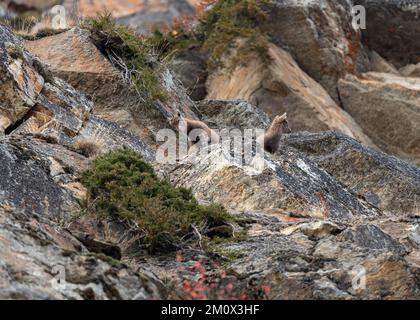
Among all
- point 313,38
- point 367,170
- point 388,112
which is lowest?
point 388,112

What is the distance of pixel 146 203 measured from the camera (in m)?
13.0

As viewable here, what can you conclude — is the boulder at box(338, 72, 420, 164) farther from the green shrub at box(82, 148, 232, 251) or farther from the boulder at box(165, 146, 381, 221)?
the green shrub at box(82, 148, 232, 251)

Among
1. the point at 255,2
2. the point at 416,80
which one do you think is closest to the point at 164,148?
the point at 255,2

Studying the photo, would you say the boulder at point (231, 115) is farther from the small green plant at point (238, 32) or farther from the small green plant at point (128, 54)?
the small green plant at point (238, 32)

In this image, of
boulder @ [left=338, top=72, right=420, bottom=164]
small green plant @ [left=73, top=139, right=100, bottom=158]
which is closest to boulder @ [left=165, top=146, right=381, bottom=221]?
small green plant @ [left=73, top=139, right=100, bottom=158]

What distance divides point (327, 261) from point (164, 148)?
7.51 metres

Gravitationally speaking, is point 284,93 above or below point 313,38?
below

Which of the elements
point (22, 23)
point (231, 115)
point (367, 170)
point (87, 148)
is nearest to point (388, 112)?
point (231, 115)

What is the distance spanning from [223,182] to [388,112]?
43.8 feet

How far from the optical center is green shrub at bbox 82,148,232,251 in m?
12.7

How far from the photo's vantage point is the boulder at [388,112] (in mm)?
27516

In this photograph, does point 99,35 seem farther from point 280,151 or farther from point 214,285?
point 214,285

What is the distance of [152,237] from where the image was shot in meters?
12.6

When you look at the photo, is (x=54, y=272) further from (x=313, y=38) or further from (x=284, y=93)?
(x=313, y=38)
